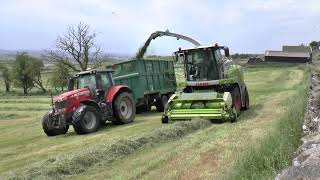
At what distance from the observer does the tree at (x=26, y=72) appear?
7981cm

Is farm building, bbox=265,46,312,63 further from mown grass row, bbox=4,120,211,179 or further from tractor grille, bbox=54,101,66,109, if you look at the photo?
mown grass row, bbox=4,120,211,179

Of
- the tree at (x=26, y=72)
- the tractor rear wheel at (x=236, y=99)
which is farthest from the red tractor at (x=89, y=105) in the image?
the tree at (x=26, y=72)

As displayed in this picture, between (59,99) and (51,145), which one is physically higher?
(59,99)

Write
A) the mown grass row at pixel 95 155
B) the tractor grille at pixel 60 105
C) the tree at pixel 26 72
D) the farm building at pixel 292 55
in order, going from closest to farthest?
the mown grass row at pixel 95 155, the tractor grille at pixel 60 105, the farm building at pixel 292 55, the tree at pixel 26 72

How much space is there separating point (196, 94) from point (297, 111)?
5980 mm

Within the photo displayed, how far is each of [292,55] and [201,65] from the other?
5700 cm

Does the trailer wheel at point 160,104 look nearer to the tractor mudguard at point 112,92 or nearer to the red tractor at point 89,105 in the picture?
the red tractor at point 89,105

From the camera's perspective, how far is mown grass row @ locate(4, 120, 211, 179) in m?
9.83

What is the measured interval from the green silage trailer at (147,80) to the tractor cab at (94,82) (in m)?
2.78

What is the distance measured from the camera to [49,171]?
9828 millimetres

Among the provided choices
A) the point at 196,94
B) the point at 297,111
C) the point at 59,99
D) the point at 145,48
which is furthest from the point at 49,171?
the point at 145,48

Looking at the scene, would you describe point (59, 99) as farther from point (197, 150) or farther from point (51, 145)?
point (197, 150)

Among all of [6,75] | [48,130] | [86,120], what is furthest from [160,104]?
[6,75]

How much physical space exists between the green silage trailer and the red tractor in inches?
95.5
